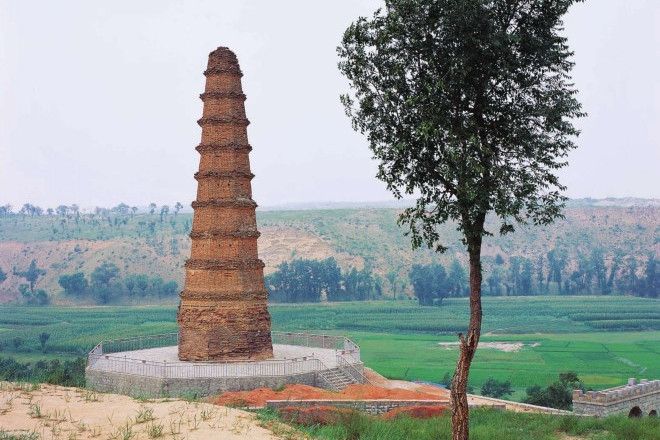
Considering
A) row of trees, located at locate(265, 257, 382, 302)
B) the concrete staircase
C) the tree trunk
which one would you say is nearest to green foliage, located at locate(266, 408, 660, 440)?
the tree trunk

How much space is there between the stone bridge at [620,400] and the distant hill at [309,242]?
84.6 meters

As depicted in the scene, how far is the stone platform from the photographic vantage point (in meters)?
26.7

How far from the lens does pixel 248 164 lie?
31047 millimetres

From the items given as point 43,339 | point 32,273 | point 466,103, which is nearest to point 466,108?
point 466,103

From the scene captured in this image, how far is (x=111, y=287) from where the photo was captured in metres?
106

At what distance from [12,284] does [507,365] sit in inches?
3564

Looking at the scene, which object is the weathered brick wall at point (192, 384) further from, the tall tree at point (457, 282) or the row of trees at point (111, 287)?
the row of trees at point (111, 287)

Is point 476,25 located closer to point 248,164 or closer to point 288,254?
point 248,164

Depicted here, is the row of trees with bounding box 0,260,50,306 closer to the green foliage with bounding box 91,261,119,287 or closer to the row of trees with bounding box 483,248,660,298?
the green foliage with bounding box 91,261,119,287

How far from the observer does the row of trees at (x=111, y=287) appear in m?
103

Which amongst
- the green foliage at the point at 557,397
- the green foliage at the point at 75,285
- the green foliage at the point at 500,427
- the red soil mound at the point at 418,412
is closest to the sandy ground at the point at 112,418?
the green foliage at the point at 500,427

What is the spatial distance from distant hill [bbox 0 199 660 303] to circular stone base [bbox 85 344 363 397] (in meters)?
82.5

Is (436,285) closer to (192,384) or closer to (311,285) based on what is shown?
(311,285)

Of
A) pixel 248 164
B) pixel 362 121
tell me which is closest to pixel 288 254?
pixel 248 164
